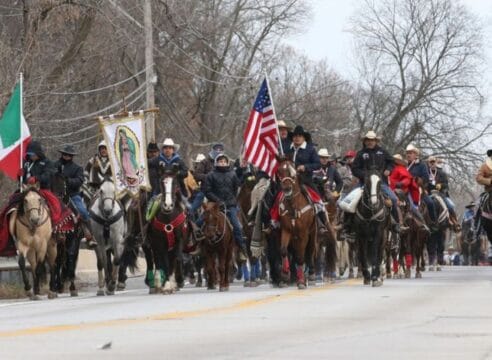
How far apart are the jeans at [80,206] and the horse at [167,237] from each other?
1515 millimetres

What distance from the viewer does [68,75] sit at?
44.8m

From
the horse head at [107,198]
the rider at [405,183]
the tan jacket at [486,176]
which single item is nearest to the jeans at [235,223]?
the horse head at [107,198]

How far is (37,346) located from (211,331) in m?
2.28

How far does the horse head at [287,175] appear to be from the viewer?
2582cm

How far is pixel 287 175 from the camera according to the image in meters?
25.8

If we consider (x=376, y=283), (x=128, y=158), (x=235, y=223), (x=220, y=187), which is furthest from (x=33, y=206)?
(x=376, y=283)

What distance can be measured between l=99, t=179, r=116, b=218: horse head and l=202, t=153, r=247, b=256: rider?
159cm

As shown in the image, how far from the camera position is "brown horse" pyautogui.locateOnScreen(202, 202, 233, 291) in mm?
26531

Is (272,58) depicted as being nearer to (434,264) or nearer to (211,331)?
(434,264)

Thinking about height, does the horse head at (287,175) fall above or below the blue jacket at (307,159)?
below

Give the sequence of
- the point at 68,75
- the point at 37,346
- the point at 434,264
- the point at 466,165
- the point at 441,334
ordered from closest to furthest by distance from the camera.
Answer: the point at 37,346 < the point at 441,334 < the point at 434,264 < the point at 68,75 < the point at 466,165

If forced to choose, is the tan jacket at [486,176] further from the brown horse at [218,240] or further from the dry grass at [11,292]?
the dry grass at [11,292]

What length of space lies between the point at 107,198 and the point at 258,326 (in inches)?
398

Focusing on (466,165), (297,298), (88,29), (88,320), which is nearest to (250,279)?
(297,298)
